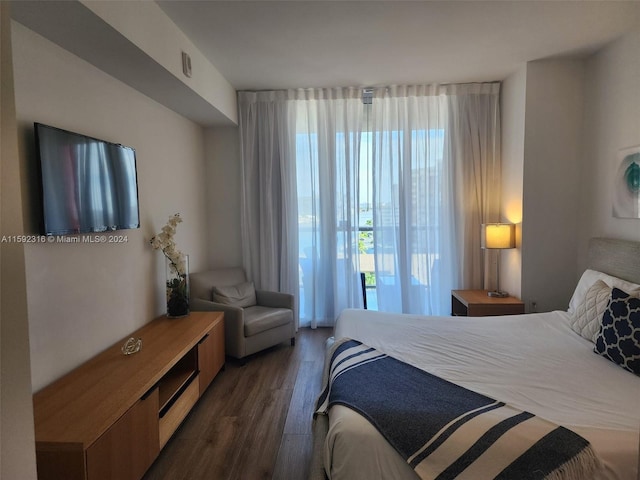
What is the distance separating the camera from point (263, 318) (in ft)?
11.6

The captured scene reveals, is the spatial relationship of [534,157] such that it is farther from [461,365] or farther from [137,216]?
[137,216]

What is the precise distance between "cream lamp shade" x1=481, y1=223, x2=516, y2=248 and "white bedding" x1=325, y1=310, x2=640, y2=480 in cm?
91

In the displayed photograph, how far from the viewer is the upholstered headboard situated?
2.61 meters

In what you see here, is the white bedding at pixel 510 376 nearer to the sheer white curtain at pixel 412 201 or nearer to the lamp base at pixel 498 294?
the lamp base at pixel 498 294

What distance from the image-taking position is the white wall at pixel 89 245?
184 centimetres

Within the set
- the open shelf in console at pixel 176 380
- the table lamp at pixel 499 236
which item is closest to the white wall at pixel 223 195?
the open shelf in console at pixel 176 380

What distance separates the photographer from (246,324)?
340cm

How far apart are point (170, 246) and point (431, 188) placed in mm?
2789

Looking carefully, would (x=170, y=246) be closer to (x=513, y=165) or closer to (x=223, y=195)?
(x=223, y=195)

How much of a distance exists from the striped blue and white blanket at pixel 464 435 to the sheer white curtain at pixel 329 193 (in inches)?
99.1

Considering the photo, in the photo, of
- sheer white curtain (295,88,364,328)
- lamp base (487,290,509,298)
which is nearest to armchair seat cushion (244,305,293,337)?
sheer white curtain (295,88,364,328)

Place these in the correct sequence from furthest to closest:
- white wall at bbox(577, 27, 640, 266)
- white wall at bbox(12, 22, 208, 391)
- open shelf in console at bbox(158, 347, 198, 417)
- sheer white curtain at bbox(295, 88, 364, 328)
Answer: sheer white curtain at bbox(295, 88, 364, 328) → white wall at bbox(577, 27, 640, 266) → open shelf in console at bbox(158, 347, 198, 417) → white wall at bbox(12, 22, 208, 391)

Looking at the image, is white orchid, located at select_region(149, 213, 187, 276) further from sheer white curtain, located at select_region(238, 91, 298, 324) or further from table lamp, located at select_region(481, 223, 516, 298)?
table lamp, located at select_region(481, 223, 516, 298)

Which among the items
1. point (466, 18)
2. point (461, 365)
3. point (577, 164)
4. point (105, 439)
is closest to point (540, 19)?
point (466, 18)
